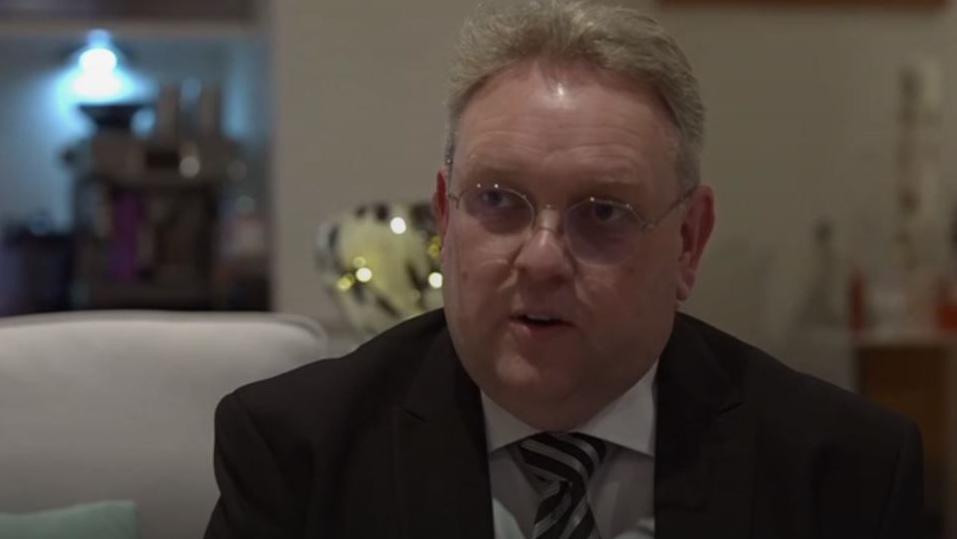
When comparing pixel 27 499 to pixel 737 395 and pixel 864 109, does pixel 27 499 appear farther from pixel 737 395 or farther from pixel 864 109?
pixel 864 109

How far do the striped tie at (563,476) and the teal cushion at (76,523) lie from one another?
46 cm

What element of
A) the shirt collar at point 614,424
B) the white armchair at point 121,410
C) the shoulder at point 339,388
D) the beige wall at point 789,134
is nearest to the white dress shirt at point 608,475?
the shirt collar at point 614,424

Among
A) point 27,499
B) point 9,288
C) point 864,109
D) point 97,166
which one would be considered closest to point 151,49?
point 97,166

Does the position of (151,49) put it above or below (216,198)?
above

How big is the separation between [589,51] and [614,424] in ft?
1.12

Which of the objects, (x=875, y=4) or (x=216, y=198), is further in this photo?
(x=875, y=4)

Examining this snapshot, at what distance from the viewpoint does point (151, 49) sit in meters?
4.15

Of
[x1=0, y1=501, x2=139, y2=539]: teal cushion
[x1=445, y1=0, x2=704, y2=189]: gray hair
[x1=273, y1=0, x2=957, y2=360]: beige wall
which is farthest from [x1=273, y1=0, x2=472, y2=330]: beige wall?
[x1=445, y1=0, x2=704, y2=189]: gray hair

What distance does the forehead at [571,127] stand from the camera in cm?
118

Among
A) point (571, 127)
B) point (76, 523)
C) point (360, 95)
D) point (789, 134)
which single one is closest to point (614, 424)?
point (571, 127)

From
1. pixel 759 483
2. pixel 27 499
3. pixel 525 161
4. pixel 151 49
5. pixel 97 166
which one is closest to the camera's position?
pixel 525 161

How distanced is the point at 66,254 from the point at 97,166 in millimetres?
337

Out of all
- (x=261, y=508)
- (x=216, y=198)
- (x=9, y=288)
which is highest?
(x=261, y=508)

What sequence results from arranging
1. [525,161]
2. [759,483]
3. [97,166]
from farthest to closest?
[97,166] < [759,483] < [525,161]
